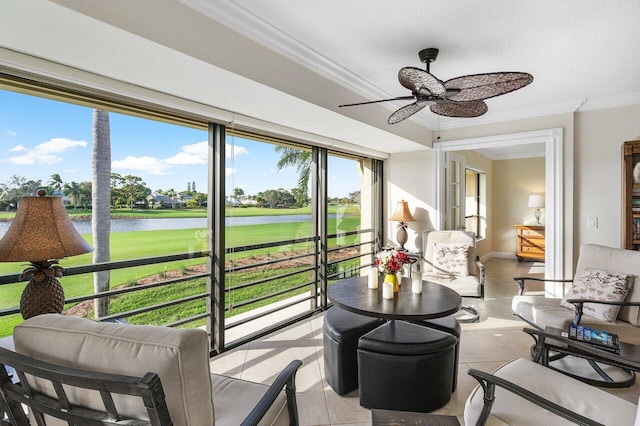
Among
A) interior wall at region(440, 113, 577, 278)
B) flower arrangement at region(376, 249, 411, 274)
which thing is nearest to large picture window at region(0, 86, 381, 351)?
flower arrangement at region(376, 249, 411, 274)

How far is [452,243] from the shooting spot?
173 inches

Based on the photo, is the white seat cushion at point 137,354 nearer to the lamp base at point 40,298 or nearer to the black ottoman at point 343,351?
the lamp base at point 40,298

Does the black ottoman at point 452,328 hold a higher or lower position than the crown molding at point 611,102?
lower

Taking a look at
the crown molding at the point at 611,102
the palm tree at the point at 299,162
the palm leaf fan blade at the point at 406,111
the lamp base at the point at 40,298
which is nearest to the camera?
the lamp base at the point at 40,298

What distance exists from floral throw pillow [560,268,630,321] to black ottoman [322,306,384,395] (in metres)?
1.92

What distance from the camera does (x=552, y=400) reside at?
1.54 meters

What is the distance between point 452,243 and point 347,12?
330 centimetres

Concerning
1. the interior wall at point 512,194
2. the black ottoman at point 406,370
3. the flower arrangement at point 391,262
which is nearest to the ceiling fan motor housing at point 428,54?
the flower arrangement at point 391,262

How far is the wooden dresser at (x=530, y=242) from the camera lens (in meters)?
6.82

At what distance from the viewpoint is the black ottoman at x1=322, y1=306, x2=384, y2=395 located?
7.48 feet

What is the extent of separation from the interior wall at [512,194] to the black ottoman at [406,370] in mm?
6408

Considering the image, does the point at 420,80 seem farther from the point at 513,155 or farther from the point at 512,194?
the point at 512,194

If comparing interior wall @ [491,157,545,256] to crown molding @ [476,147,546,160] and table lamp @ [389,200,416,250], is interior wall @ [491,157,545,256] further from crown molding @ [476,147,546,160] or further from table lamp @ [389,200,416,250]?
table lamp @ [389,200,416,250]

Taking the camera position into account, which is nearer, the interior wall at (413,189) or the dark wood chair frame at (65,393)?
the dark wood chair frame at (65,393)
